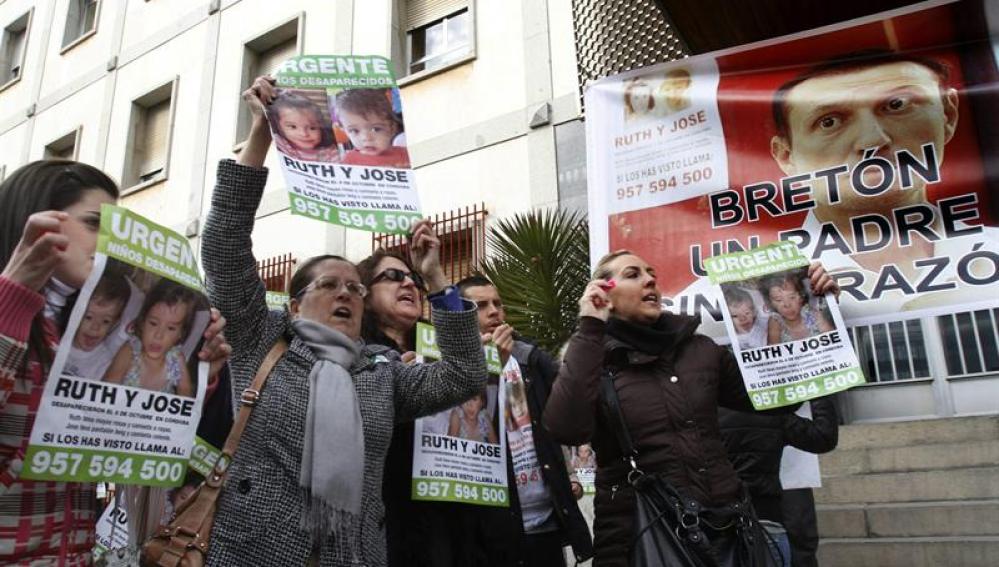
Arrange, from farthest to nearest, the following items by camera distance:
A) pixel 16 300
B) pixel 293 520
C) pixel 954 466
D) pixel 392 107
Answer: pixel 954 466
pixel 392 107
pixel 293 520
pixel 16 300

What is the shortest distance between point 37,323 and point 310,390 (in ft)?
2.71

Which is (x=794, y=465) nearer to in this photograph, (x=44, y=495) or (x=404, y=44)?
(x=44, y=495)

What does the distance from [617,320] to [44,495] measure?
178 centimetres

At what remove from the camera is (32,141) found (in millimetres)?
13945

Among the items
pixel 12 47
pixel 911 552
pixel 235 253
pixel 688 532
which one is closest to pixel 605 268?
pixel 688 532

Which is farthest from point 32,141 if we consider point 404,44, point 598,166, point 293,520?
point 293,520

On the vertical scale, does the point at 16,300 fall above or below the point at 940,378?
below

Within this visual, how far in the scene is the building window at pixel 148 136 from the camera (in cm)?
1208

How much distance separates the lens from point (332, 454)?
210 cm

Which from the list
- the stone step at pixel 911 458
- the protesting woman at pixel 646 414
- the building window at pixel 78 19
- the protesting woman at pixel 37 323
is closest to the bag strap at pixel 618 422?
the protesting woman at pixel 646 414

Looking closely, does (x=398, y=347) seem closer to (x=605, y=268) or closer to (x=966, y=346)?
(x=605, y=268)

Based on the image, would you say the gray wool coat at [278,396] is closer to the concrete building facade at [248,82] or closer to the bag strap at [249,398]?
the bag strap at [249,398]

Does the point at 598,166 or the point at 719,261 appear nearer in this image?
the point at 719,261

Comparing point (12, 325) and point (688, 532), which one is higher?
point (12, 325)
